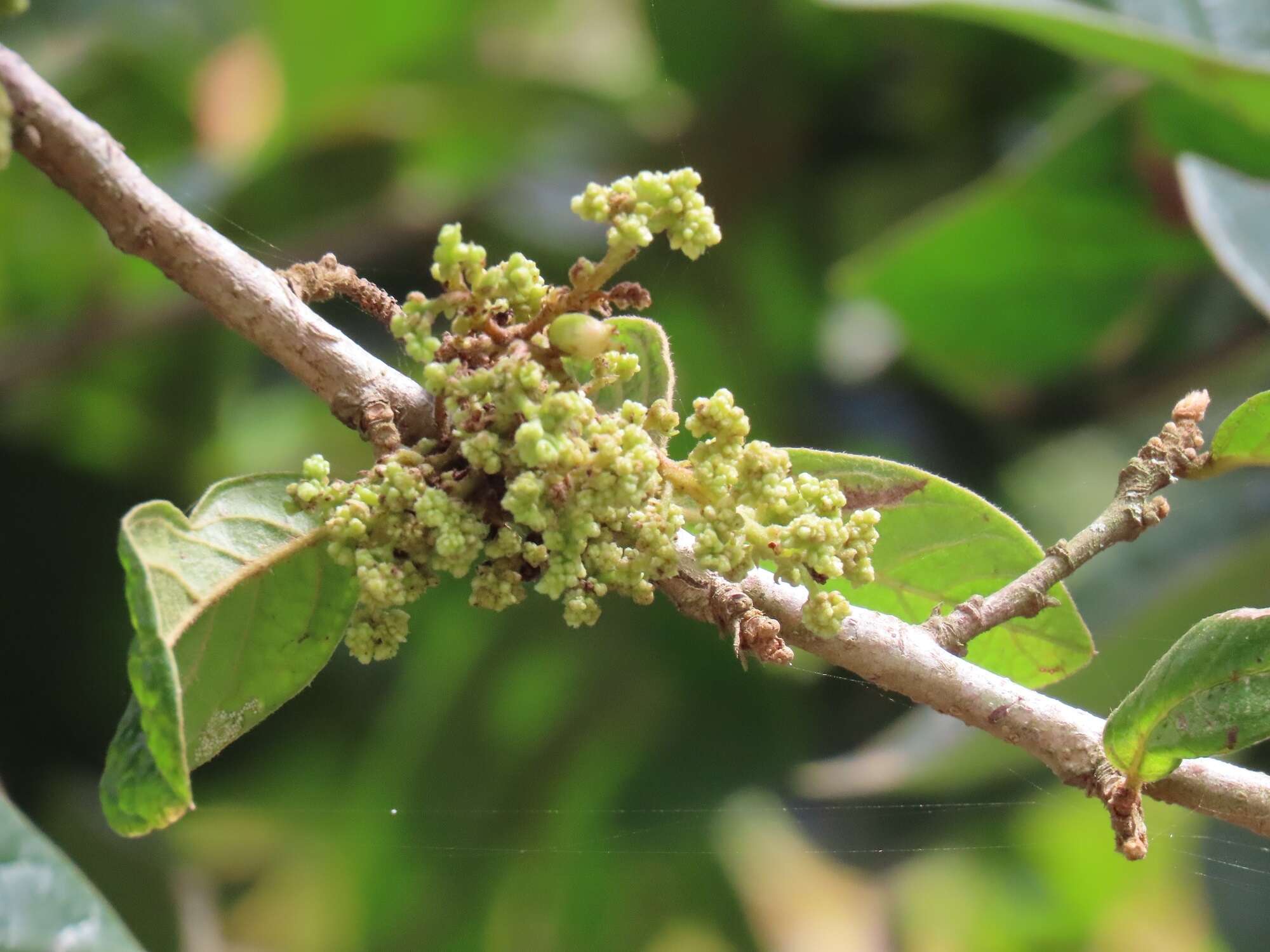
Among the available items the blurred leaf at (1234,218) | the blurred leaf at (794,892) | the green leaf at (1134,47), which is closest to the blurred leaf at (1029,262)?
the blurred leaf at (1234,218)

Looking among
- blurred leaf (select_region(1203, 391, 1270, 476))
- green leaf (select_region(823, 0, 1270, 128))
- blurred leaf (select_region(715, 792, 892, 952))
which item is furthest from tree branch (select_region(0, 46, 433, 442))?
blurred leaf (select_region(715, 792, 892, 952))

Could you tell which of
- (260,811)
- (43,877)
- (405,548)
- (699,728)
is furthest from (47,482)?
(405,548)

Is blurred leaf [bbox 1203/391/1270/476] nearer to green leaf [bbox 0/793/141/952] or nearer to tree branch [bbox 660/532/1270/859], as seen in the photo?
tree branch [bbox 660/532/1270/859]

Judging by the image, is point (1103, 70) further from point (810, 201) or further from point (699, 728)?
point (699, 728)

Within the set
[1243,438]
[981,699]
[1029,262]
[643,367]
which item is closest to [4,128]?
[643,367]

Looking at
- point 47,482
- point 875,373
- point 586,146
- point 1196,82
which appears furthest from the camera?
point 586,146

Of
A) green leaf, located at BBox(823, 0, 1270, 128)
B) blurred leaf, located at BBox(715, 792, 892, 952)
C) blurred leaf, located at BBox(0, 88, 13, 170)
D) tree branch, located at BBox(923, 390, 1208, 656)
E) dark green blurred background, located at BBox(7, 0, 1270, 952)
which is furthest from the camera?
blurred leaf, located at BBox(715, 792, 892, 952)

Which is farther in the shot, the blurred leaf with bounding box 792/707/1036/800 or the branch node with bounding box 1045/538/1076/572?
the blurred leaf with bounding box 792/707/1036/800
